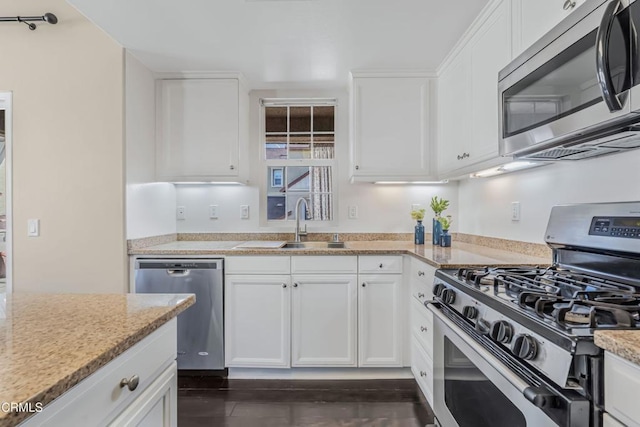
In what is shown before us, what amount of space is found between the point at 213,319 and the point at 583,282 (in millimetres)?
2072

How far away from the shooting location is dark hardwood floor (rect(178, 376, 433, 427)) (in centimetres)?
190

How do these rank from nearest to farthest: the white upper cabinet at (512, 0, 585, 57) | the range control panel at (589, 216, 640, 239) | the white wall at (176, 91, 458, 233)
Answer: the range control panel at (589, 216, 640, 239)
the white upper cabinet at (512, 0, 585, 57)
the white wall at (176, 91, 458, 233)

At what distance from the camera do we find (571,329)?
79 cm

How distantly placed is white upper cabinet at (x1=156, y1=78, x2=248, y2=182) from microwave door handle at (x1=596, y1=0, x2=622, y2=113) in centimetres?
224

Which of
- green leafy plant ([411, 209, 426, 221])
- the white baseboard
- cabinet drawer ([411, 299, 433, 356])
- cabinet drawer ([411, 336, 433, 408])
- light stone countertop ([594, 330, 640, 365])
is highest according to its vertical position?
green leafy plant ([411, 209, 426, 221])

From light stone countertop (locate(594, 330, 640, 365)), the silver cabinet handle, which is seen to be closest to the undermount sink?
the silver cabinet handle

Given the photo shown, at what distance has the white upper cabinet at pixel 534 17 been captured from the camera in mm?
1277

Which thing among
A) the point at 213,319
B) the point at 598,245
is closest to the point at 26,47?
the point at 213,319

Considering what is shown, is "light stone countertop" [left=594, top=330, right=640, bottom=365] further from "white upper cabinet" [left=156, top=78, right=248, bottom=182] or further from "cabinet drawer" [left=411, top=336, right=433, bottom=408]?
"white upper cabinet" [left=156, top=78, right=248, bottom=182]

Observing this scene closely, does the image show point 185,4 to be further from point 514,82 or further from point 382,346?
point 382,346

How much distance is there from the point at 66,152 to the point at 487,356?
272 cm

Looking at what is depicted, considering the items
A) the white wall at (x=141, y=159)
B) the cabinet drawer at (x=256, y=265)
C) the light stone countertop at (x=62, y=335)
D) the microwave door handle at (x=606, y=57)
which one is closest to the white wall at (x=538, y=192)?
the microwave door handle at (x=606, y=57)

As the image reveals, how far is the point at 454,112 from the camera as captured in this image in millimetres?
2275

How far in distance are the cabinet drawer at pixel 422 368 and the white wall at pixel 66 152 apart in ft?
6.55
